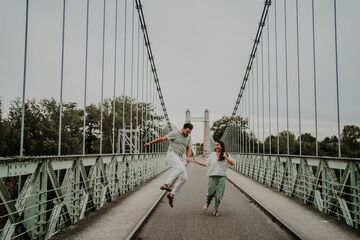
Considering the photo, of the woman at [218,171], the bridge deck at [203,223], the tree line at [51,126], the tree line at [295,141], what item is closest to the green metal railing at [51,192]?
the bridge deck at [203,223]

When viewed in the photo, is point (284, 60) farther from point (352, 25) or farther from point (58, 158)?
point (58, 158)

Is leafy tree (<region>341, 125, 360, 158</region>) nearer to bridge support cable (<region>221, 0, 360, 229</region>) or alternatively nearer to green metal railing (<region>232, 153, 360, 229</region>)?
bridge support cable (<region>221, 0, 360, 229</region>)

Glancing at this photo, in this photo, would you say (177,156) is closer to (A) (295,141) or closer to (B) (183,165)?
(B) (183,165)

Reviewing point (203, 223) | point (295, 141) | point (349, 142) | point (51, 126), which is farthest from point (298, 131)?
point (51, 126)

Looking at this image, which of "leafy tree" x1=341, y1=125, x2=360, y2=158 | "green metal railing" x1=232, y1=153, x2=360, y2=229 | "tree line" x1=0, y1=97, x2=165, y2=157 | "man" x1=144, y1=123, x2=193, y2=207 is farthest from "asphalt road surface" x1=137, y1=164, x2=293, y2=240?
"leafy tree" x1=341, y1=125, x2=360, y2=158

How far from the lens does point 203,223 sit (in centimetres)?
665

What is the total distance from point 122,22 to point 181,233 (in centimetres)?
1207

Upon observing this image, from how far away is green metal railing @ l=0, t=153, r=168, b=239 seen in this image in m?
4.30

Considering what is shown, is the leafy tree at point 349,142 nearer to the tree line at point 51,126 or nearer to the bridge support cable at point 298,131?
the bridge support cable at point 298,131

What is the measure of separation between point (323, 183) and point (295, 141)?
1436 inches

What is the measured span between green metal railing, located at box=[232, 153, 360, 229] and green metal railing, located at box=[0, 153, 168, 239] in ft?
13.6

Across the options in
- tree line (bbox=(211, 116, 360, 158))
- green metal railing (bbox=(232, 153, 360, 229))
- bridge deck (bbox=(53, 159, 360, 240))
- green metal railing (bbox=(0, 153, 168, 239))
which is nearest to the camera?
green metal railing (bbox=(0, 153, 168, 239))

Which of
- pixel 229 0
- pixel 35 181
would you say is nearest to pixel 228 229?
pixel 35 181

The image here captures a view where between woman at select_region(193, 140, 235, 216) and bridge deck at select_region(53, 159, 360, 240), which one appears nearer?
bridge deck at select_region(53, 159, 360, 240)
